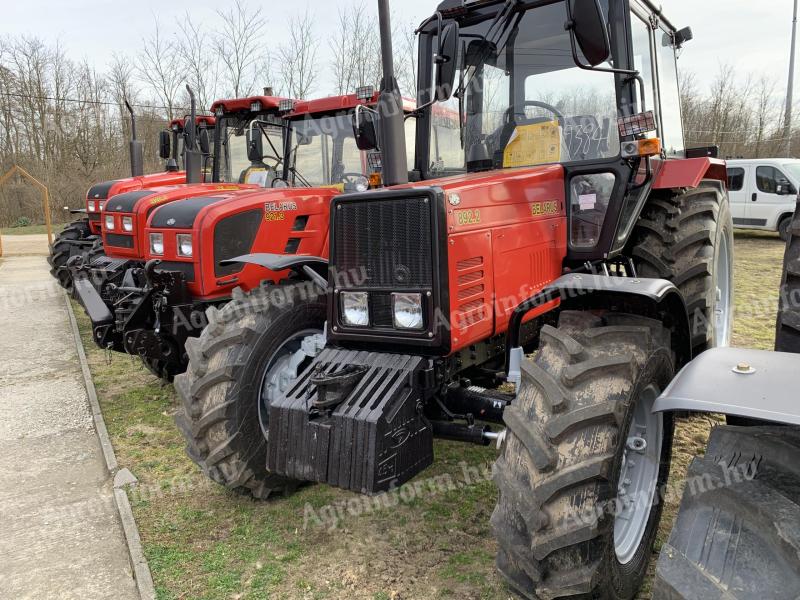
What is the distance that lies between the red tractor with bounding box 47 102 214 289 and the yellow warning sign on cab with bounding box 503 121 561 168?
602cm

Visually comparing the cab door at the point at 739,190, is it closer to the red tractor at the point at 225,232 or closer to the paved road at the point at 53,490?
the red tractor at the point at 225,232

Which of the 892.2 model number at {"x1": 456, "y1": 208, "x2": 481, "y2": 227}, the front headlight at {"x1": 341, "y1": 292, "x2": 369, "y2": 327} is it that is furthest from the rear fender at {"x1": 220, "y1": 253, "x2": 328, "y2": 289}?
the 892.2 model number at {"x1": 456, "y1": 208, "x2": 481, "y2": 227}

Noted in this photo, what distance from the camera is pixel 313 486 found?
3805 mm

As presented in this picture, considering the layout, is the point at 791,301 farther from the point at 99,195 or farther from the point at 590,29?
the point at 99,195

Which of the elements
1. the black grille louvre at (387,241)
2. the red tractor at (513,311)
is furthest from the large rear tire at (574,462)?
the black grille louvre at (387,241)

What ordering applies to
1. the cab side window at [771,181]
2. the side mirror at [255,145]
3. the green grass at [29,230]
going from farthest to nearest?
the green grass at [29,230], the cab side window at [771,181], the side mirror at [255,145]

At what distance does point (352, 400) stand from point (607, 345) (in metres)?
1.11

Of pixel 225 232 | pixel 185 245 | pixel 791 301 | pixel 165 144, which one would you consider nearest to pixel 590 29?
pixel 791 301

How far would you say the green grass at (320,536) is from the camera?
2.86 m

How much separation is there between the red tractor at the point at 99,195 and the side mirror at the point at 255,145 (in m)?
2.23

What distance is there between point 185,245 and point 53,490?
227cm

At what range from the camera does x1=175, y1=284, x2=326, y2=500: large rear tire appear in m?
3.34

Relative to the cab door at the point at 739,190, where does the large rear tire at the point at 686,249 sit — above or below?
below

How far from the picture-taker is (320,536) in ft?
10.7
